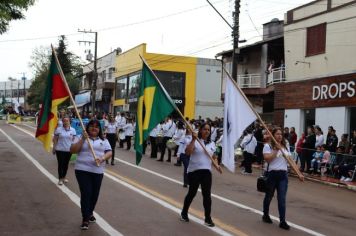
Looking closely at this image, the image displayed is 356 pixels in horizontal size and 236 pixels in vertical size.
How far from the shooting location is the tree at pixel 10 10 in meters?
12.7

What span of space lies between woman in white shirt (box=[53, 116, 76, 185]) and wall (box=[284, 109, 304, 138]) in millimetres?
16832

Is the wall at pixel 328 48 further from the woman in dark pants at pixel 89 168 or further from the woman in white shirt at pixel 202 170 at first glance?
the woman in dark pants at pixel 89 168

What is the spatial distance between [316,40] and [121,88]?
114 ft

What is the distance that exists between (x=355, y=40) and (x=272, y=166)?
16176mm

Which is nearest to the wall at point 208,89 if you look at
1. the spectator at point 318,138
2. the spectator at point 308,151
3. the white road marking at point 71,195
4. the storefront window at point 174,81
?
the storefront window at point 174,81

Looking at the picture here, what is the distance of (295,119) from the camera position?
93.3 feet

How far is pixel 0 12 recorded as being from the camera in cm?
1293

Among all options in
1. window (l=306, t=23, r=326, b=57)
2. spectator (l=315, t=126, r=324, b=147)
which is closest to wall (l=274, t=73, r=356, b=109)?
window (l=306, t=23, r=326, b=57)

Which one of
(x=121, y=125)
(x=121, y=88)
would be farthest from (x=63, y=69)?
(x=121, y=125)

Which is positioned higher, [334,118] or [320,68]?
[320,68]

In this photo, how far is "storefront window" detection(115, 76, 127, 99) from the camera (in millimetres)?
57850

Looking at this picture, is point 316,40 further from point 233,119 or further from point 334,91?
point 233,119

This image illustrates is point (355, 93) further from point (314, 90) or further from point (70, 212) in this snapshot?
point (70, 212)

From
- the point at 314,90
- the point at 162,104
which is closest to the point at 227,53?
the point at 314,90
